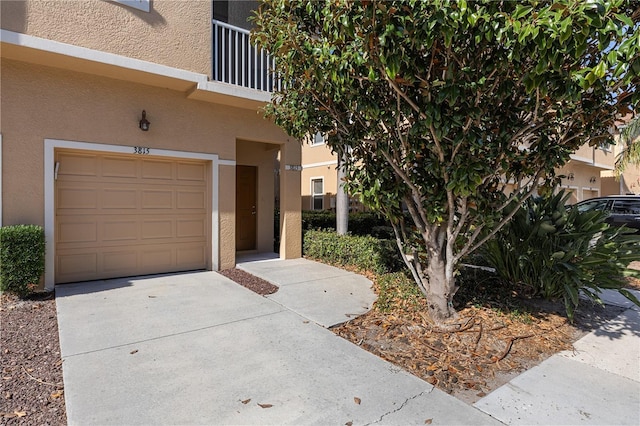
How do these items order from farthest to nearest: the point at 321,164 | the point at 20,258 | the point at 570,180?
1. the point at 321,164
2. the point at 570,180
3. the point at 20,258

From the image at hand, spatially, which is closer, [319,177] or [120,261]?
[120,261]

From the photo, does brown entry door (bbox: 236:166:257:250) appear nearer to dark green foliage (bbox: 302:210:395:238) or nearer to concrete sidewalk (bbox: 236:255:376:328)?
concrete sidewalk (bbox: 236:255:376:328)

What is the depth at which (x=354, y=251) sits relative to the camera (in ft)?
23.3

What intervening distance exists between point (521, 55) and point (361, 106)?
1388 millimetres

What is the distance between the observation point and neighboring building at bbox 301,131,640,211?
15.8 m

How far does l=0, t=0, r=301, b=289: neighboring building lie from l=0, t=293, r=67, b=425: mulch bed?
3.93ft

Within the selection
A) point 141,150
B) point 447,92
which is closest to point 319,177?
point 141,150

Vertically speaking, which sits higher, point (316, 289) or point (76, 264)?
point (76, 264)

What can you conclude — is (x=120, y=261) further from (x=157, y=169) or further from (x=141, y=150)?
(x=141, y=150)

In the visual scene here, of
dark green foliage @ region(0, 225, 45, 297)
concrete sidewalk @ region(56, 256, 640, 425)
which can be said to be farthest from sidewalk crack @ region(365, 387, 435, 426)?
dark green foliage @ region(0, 225, 45, 297)

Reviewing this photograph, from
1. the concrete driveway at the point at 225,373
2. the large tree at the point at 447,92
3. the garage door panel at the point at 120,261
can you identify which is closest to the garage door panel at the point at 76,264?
the garage door panel at the point at 120,261

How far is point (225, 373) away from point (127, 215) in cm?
448

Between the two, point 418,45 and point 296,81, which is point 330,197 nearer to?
point 296,81

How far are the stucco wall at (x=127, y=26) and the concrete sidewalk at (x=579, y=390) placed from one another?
683cm
